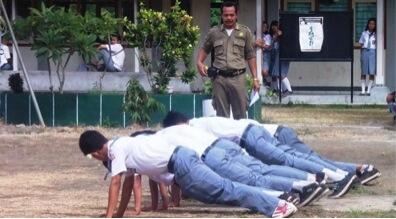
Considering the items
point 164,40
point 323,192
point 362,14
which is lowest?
point 323,192

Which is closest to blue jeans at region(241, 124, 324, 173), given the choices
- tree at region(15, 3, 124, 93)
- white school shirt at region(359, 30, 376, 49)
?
tree at region(15, 3, 124, 93)

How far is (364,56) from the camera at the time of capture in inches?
923

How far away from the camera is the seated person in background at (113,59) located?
74.3 feet

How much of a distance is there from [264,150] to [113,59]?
1354cm

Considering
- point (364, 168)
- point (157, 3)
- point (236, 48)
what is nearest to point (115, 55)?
point (157, 3)

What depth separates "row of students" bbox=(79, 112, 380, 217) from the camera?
8766 mm

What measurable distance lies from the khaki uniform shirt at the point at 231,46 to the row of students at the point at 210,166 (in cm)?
239

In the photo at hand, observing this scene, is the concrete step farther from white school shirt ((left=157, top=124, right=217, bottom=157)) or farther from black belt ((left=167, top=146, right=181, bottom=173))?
black belt ((left=167, top=146, right=181, bottom=173))

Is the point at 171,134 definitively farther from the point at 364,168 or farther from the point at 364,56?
the point at 364,56

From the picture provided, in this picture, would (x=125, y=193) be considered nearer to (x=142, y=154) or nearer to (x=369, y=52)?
(x=142, y=154)

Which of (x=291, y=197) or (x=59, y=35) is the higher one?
(x=59, y=35)

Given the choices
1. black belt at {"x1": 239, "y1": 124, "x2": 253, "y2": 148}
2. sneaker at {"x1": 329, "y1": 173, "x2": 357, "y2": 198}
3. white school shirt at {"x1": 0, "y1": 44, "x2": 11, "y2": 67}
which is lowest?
sneaker at {"x1": 329, "y1": 173, "x2": 357, "y2": 198}

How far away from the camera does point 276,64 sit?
926 inches

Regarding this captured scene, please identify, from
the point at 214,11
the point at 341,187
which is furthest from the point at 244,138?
the point at 214,11
